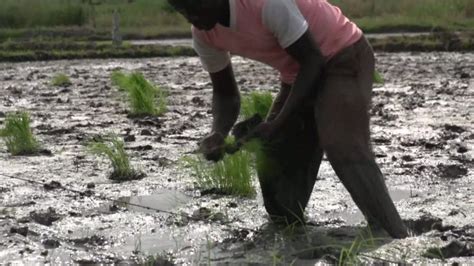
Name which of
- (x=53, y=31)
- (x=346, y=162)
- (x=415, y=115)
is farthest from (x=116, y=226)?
(x=53, y=31)

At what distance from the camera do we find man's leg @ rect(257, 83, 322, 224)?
4.38 m

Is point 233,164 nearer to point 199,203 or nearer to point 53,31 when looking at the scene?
point 199,203

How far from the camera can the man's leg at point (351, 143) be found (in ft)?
13.0

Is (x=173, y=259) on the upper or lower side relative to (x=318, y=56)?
lower

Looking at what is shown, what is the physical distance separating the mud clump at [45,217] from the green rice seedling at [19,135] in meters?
1.93

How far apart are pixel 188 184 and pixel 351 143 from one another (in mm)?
1670

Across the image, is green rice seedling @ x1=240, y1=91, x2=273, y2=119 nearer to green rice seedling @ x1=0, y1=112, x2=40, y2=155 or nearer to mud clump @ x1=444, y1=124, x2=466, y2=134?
green rice seedling @ x1=0, y1=112, x2=40, y2=155

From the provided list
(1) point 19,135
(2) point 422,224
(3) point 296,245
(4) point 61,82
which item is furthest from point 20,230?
(4) point 61,82

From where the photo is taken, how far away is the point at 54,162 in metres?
6.40

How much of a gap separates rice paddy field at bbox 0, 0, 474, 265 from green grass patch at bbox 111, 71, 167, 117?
0.06 ft

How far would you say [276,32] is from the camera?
387 cm

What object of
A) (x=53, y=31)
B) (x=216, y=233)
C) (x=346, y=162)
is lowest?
(x=53, y=31)

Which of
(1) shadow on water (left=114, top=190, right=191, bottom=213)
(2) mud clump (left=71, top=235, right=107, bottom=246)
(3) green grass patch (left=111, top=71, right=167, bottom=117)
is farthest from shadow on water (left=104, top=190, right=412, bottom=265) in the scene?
(3) green grass patch (left=111, top=71, right=167, bottom=117)

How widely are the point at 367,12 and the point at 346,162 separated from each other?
2627 cm
